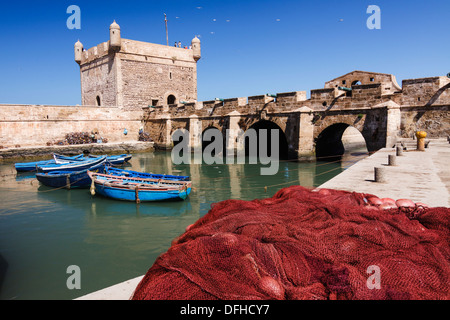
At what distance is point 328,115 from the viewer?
18688mm

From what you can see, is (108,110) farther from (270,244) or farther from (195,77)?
(270,244)

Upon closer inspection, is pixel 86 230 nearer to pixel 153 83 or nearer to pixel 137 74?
pixel 137 74

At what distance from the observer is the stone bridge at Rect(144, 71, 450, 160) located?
51.1 feet

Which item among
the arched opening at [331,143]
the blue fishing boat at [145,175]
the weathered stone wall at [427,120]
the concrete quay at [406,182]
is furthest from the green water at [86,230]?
the arched opening at [331,143]

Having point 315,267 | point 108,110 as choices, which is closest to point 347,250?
point 315,267

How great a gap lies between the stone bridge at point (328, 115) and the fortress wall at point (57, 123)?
4140 millimetres

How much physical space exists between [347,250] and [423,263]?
22.4 inches

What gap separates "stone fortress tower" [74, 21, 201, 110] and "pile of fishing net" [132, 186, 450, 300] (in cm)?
2802

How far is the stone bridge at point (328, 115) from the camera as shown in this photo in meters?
15.6

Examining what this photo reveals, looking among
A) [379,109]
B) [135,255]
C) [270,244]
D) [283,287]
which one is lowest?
[135,255]

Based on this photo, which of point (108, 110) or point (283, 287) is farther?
point (108, 110)

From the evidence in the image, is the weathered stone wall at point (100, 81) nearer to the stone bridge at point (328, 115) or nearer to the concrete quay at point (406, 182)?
the stone bridge at point (328, 115)

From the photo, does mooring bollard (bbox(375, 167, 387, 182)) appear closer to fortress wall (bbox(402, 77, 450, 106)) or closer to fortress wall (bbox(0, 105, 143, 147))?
fortress wall (bbox(402, 77, 450, 106))

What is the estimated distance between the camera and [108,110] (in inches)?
1146
